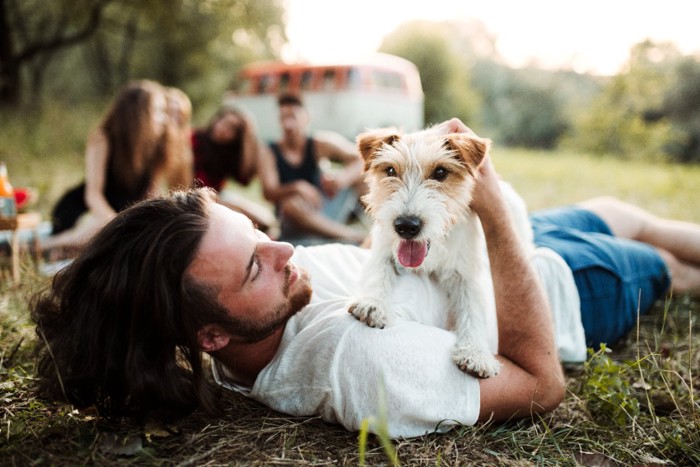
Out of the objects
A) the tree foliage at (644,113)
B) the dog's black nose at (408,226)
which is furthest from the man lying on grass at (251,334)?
the tree foliage at (644,113)

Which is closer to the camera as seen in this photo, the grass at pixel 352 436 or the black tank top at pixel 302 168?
the grass at pixel 352 436

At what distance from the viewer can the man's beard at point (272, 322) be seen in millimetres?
2209

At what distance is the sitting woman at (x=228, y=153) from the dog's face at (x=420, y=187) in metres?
4.56

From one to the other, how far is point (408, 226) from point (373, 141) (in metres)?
0.61

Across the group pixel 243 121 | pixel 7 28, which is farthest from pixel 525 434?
pixel 7 28

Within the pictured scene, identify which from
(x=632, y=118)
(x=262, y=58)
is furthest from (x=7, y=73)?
(x=632, y=118)

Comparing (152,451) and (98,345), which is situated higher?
(98,345)

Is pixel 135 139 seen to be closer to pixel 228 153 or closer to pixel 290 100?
pixel 228 153

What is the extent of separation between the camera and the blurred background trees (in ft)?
61.8

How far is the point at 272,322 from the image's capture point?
2.25 meters

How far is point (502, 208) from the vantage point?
2.58 meters

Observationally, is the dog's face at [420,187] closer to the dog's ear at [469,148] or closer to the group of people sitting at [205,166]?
the dog's ear at [469,148]

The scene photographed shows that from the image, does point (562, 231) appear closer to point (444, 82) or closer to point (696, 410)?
point (696, 410)

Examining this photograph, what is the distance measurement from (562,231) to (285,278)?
6.75 ft
